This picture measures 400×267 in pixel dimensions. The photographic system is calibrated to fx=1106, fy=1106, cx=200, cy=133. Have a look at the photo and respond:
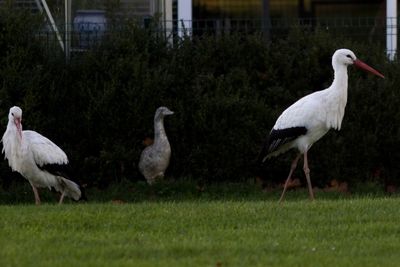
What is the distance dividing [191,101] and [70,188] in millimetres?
2736

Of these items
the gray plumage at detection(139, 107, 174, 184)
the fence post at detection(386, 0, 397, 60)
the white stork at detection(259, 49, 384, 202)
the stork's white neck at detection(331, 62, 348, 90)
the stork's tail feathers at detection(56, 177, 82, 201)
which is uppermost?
the fence post at detection(386, 0, 397, 60)

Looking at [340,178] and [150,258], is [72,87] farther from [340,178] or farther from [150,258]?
[150,258]

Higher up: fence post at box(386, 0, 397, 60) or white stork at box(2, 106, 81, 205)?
fence post at box(386, 0, 397, 60)

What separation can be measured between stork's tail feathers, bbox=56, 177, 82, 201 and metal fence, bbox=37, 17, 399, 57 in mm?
2964

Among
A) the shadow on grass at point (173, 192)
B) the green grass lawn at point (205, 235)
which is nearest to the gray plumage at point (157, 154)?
the shadow on grass at point (173, 192)

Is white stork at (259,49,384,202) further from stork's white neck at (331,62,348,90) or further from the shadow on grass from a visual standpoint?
the shadow on grass

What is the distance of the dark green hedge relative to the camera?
17672mm

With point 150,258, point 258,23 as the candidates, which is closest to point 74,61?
point 258,23

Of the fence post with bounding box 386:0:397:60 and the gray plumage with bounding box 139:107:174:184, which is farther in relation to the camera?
the fence post with bounding box 386:0:397:60

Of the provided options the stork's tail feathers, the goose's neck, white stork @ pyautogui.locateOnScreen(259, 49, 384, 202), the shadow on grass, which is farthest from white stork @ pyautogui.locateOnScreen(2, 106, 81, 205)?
white stork @ pyautogui.locateOnScreen(259, 49, 384, 202)

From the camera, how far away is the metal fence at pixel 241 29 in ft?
60.6

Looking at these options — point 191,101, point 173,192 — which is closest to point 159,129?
point 191,101

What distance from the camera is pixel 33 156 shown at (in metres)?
15.9

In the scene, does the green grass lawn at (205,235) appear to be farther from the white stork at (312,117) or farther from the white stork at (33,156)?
the white stork at (33,156)
